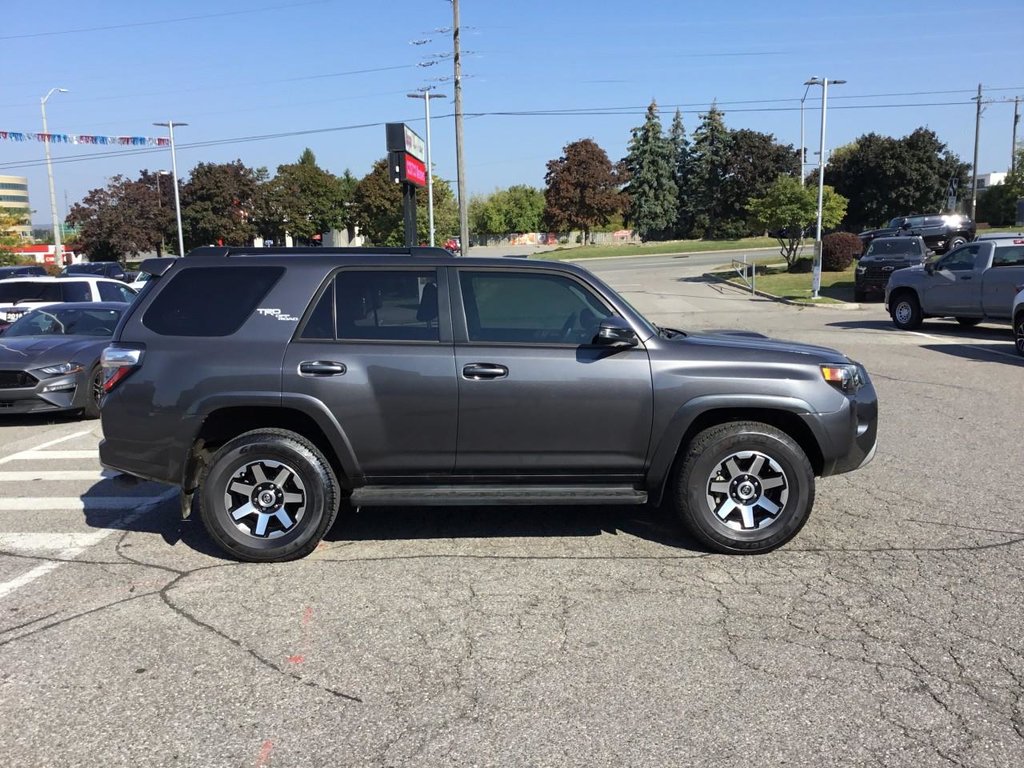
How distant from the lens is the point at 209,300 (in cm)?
508

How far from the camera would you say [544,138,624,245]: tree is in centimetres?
8188

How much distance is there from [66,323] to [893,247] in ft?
75.4

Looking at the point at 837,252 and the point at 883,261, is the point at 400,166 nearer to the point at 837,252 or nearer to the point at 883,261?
the point at 883,261

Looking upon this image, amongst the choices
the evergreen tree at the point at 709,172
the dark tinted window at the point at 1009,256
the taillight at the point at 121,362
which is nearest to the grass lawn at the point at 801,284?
the dark tinted window at the point at 1009,256

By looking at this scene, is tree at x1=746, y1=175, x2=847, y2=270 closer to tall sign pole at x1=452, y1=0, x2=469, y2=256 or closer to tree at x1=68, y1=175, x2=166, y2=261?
tall sign pole at x1=452, y1=0, x2=469, y2=256

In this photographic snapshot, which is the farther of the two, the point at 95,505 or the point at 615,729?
the point at 95,505

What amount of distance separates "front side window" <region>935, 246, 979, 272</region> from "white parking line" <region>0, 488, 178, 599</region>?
603 inches

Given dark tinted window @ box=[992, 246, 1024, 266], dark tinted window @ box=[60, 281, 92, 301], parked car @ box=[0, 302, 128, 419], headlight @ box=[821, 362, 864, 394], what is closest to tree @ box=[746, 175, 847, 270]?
dark tinted window @ box=[992, 246, 1024, 266]

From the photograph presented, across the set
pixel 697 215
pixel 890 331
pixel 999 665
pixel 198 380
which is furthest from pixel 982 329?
pixel 697 215

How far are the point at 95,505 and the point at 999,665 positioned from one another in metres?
6.12

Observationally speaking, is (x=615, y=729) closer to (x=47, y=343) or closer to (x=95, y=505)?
(x=95, y=505)

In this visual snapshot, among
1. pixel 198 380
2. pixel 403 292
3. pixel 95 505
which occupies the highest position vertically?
pixel 403 292

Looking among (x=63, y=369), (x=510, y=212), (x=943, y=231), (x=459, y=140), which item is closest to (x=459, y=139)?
(x=459, y=140)

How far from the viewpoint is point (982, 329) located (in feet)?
58.3
